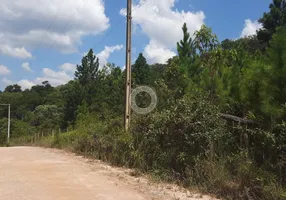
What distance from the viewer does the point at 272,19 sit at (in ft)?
110

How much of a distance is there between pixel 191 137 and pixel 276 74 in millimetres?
2901

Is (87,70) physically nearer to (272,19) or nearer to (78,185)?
(272,19)

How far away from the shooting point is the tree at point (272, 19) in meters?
32.9

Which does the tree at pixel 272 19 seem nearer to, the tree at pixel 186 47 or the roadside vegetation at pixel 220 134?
the tree at pixel 186 47

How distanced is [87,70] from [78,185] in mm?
64955

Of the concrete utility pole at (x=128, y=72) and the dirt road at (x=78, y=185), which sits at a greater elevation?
the concrete utility pole at (x=128, y=72)

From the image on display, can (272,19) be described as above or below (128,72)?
above

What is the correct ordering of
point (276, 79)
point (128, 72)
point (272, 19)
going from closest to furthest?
point (276, 79), point (128, 72), point (272, 19)

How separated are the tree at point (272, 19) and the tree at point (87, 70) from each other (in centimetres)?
4412

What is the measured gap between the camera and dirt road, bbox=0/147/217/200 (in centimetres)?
824

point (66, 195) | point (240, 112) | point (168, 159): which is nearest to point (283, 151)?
point (240, 112)

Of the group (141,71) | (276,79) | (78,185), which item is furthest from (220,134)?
(141,71)

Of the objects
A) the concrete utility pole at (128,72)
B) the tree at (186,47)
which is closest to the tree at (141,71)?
the tree at (186,47)

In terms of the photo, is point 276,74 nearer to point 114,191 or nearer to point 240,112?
point 240,112
